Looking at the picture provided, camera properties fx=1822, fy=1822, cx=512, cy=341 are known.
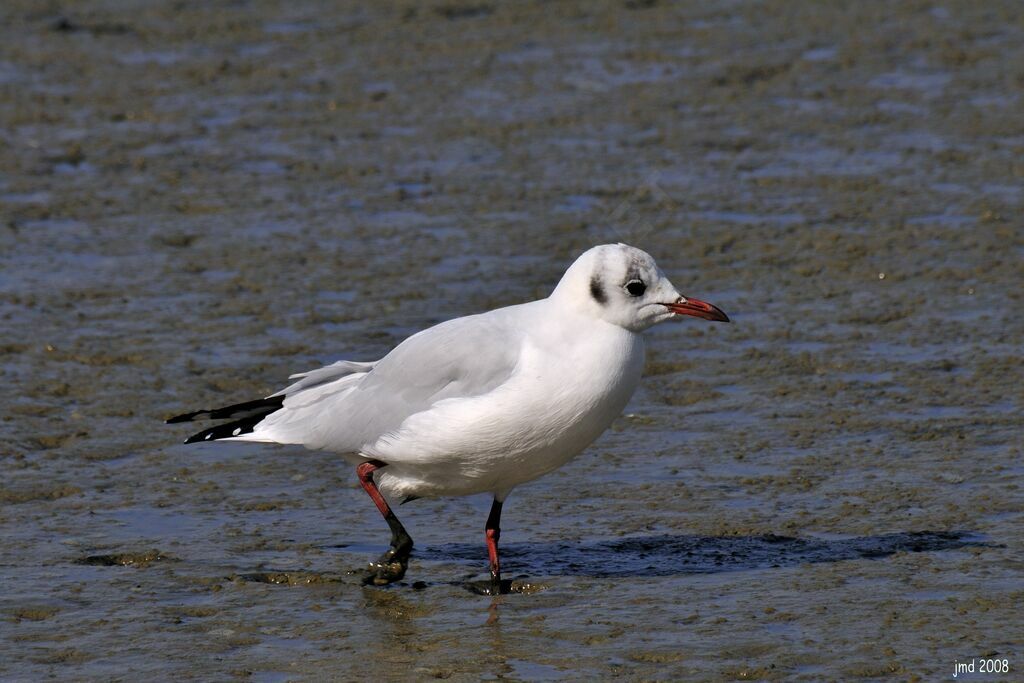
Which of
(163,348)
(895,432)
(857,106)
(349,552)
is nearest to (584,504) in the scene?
(349,552)

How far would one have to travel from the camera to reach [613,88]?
44.2ft

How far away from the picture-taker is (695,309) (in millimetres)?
6438

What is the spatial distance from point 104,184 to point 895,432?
5.90 m

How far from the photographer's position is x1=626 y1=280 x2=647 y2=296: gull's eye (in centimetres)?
634

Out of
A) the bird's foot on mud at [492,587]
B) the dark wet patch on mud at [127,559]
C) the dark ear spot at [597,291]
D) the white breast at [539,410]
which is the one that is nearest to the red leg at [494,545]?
the bird's foot on mud at [492,587]

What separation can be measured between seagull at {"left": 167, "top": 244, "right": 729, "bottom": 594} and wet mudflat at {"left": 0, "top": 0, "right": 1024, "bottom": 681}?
1.17 ft

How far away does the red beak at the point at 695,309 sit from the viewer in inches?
252

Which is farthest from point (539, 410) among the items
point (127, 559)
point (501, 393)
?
point (127, 559)

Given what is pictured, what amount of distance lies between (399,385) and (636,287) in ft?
3.23

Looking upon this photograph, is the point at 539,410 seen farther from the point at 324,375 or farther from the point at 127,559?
the point at 127,559

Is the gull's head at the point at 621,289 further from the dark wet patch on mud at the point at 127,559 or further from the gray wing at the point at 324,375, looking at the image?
the dark wet patch on mud at the point at 127,559

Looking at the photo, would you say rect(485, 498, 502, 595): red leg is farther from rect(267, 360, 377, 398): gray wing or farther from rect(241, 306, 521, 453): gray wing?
rect(267, 360, 377, 398): gray wing

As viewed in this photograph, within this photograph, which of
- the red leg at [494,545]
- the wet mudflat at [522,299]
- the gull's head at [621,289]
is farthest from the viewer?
the red leg at [494,545]

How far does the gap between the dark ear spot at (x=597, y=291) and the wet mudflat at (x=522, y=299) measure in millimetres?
1027
